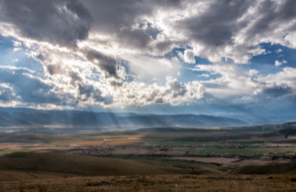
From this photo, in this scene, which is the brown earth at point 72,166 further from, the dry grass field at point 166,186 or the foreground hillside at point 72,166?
the dry grass field at point 166,186

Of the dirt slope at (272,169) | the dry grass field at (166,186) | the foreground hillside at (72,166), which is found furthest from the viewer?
the foreground hillside at (72,166)

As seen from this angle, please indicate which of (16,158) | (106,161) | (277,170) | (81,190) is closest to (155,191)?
(81,190)

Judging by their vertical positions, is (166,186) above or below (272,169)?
above

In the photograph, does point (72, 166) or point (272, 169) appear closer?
point (272, 169)

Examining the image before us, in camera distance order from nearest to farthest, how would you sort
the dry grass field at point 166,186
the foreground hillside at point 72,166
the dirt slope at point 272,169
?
the dry grass field at point 166,186, the dirt slope at point 272,169, the foreground hillside at point 72,166

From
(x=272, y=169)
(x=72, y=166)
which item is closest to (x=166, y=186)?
(x=272, y=169)

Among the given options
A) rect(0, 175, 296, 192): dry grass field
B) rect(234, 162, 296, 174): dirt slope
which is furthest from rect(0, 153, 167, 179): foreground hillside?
rect(0, 175, 296, 192): dry grass field

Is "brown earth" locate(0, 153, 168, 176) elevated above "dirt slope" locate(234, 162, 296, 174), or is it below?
below

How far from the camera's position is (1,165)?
6231 cm

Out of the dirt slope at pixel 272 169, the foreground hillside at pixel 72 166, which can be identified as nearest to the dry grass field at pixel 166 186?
the dirt slope at pixel 272 169

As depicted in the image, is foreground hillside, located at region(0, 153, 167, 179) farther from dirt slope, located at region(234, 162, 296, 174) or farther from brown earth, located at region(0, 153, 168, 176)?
dirt slope, located at region(234, 162, 296, 174)

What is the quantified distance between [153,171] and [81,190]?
4260 centimetres

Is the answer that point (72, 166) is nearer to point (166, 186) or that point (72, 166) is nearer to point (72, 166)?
point (72, 166)

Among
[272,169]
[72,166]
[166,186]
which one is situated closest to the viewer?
[166,186]
